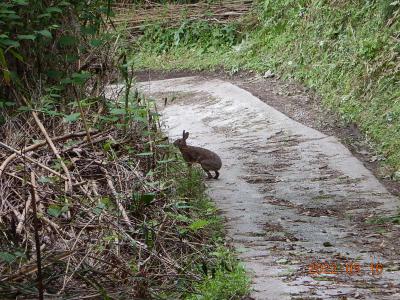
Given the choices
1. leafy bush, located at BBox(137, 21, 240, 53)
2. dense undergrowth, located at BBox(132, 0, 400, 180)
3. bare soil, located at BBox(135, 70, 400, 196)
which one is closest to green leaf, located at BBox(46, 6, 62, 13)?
bare soil, located at BBox(135, 70, 400, 196)

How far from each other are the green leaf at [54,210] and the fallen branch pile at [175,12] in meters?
13.3

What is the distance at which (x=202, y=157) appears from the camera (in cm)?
932

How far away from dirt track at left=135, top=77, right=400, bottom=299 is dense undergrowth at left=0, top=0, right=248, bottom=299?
336 millimetres

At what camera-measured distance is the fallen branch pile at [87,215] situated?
16.9 ft

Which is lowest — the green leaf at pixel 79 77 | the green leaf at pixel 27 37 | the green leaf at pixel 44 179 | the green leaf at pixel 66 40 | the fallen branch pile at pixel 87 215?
the fallen branch pile at pixel 87 215

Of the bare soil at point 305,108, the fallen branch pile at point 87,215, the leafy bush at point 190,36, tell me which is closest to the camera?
the fallen branch pile at point 87,215

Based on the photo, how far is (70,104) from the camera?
7.21m

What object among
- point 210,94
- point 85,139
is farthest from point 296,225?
point 210,94

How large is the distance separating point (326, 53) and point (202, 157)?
17.3 ft

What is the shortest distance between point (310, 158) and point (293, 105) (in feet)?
10.9

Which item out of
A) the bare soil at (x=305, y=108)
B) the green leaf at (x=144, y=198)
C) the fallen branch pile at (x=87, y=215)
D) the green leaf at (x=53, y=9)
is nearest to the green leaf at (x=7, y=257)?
the fallen branch pile at (x=87, y=215)

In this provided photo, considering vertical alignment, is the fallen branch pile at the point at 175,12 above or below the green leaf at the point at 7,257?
below

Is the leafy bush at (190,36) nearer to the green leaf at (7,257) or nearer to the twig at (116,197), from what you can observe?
the twig at (116,197)

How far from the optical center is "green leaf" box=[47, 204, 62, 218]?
565 centimetres
